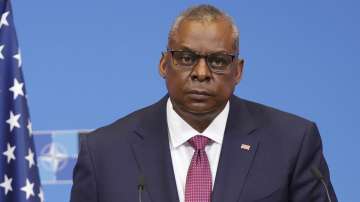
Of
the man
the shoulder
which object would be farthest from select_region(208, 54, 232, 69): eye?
the shoulder

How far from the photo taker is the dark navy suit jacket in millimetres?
1729

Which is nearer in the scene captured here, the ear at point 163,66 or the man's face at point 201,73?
the man's face at point 201,73

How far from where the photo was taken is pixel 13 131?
9.90ft

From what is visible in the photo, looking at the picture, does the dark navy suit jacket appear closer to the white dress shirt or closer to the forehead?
the white dress shirt

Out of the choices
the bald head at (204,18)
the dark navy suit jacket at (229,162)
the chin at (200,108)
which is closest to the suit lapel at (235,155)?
the dark navy suit jacket at (229,162)

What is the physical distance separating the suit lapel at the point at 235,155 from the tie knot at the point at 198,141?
5 cm

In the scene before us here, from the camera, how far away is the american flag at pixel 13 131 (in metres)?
3.00

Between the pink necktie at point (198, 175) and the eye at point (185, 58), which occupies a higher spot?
the eye at point (185, 58)

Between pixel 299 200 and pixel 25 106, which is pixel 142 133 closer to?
pixel 299 200

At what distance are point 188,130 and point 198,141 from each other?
0.04 meters

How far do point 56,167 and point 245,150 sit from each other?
6.25 ft

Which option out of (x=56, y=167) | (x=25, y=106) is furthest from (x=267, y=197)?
(x=56, y=167)

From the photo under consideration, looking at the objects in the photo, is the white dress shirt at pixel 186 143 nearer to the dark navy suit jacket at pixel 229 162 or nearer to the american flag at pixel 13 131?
the dark navy suit jacket at pixel 229 162

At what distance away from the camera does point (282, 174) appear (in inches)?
69.3
